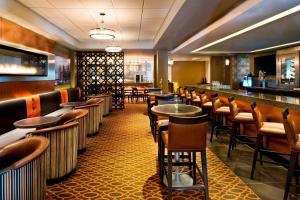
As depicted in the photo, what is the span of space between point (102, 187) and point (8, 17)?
409 centimetres

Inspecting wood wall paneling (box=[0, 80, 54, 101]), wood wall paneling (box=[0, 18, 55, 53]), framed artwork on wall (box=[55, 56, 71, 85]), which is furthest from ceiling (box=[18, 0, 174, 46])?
wood wall paneling (box=[0, 80, 54, 101])

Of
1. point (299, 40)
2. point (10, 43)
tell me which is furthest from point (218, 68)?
point (10, 43)

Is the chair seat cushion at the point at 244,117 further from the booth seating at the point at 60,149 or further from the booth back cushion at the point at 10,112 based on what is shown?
the booth back cushion at the point at 10,112

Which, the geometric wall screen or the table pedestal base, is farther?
the geometric wall screen

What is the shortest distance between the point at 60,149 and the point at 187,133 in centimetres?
177

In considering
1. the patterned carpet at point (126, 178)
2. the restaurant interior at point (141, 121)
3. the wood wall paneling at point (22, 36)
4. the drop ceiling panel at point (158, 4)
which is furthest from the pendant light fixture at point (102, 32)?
the patterned carpet at point (126, 178)

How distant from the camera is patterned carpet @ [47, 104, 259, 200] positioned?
3.15 meters

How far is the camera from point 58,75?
9594 mm

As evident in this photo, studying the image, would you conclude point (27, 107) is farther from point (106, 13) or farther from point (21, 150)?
point (21, 150)

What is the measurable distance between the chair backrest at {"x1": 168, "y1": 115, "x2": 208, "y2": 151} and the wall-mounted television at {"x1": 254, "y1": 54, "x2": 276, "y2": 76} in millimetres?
10055

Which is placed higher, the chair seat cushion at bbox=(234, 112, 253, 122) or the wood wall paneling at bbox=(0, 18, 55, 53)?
the wood wall paneling at bbox=(0, 18, 55, 53)

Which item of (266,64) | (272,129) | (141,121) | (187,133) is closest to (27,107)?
(141,121)

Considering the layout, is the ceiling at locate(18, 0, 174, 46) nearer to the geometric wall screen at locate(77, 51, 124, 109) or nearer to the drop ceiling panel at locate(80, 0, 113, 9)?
the drop ceiling panel at locate(80, 0, 113, 9)

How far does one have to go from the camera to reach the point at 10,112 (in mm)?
5398
